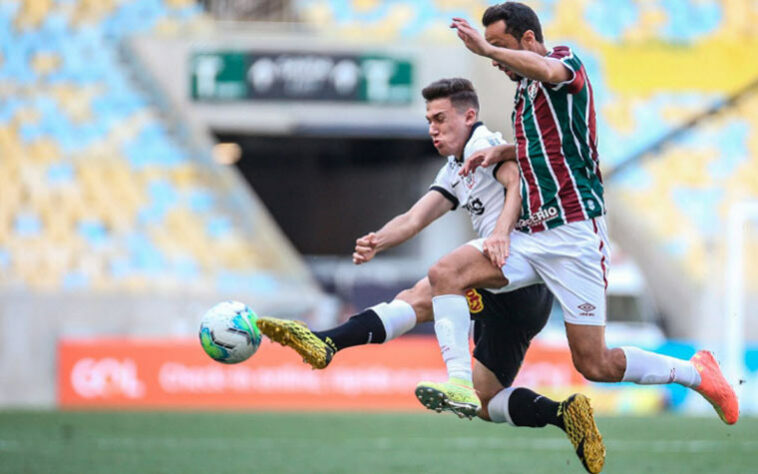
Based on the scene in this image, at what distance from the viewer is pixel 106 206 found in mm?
17703

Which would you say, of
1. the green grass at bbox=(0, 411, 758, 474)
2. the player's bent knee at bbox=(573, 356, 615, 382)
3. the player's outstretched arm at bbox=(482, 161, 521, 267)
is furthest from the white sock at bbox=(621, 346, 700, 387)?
the green grass at bbox=(0, 411, 758, 474)

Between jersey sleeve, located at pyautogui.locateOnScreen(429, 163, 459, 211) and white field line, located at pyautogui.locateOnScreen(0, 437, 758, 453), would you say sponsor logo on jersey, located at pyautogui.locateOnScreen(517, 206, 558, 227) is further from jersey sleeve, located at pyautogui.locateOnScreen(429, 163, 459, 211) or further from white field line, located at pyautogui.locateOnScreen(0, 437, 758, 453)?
white field line, located at pyautogui.locateOnScreen(0, 437, 758, 453)

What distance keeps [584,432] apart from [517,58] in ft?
6.14

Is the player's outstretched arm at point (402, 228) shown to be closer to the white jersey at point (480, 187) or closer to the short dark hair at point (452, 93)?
the white jersey at point (480, 187)

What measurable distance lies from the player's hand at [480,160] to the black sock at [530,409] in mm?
1217

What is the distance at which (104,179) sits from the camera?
17969 mm

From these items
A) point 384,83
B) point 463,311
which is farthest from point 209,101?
point 463,311

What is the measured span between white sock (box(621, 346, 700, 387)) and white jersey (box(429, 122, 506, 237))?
0.93 metres

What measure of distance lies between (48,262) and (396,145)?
7.57 meters

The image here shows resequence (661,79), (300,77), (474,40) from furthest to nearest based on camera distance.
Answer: (661,79), (300,77), (474,40)

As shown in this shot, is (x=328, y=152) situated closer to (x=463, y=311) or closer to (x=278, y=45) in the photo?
(x=278, y=45)

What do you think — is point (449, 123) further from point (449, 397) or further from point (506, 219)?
point (449, 397)

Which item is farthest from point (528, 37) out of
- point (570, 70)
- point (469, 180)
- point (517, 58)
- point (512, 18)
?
point (469, 180)

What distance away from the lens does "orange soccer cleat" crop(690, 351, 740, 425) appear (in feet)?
21.6
